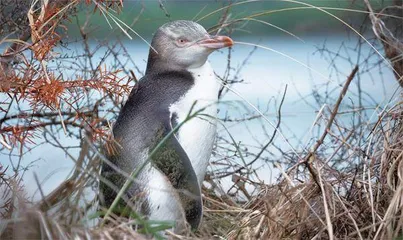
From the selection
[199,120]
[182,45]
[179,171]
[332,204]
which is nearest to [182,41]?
[182,45]

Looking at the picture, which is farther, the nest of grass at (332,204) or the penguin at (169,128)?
the penguin at (169,128)

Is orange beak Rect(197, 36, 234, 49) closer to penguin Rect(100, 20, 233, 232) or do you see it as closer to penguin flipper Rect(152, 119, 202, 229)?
A: penguin Rect(100, 20, 233, 232)

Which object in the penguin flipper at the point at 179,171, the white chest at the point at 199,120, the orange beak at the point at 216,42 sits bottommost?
the penguin flipper at the point at 179,171

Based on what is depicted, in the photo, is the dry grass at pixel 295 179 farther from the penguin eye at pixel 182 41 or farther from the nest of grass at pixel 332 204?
the penguin eye at pixel 182 41

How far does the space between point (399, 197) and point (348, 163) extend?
381 mm

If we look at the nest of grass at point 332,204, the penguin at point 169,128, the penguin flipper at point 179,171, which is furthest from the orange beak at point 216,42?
the nest of grass at point 332,204

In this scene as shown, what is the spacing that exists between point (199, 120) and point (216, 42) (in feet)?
0.53

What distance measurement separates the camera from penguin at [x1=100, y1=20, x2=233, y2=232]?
1.56 m

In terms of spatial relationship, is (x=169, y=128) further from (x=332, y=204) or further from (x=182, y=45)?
(x=332, y=204)

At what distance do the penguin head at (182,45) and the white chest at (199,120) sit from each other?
0.10 ft

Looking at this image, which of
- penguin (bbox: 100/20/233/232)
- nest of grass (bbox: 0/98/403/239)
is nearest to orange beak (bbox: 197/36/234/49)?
penguin (bbox: 100/20/233/232)

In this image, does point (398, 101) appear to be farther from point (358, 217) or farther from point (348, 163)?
point (358, 217)

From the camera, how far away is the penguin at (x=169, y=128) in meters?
1.56

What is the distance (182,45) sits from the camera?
5.41 ft
